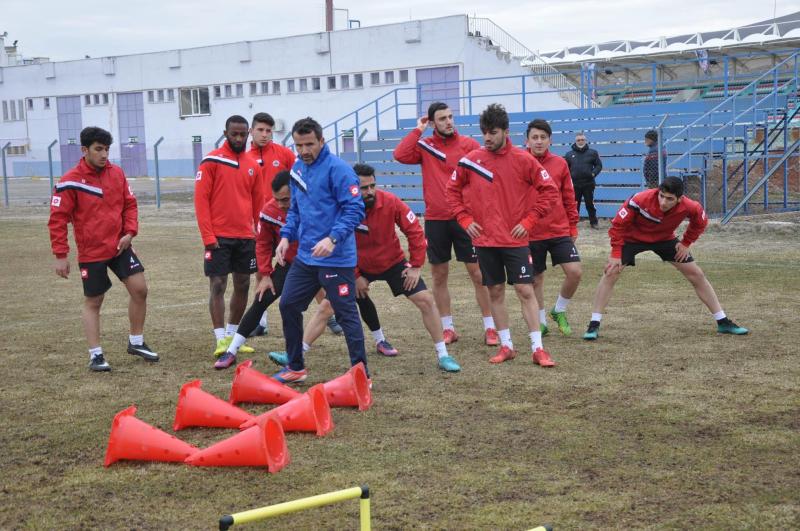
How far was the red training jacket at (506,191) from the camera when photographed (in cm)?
745

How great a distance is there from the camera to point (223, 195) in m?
8.11

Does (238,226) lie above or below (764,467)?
above

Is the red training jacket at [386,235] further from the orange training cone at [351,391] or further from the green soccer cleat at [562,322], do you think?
the green soccer cleat at [562,322]

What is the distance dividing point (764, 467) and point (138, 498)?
320cm

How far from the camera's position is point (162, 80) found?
187ft

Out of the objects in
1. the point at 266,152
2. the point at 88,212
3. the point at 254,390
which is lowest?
the point at 254,390

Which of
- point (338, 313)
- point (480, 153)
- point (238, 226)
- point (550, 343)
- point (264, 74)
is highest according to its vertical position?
point (264, 74)

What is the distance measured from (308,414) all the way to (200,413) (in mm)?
710

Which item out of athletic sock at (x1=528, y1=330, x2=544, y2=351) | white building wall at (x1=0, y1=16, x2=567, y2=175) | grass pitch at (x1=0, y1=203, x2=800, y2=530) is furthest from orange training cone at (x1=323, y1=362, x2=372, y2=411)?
white building wall at (x1=0, y1=16, x2=567, y2=175)

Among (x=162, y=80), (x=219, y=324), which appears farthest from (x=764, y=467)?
(x=162, y=80)

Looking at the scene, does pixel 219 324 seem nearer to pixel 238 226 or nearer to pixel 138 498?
pixel 238 226

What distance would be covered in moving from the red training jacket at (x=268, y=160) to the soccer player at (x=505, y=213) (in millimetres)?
1913

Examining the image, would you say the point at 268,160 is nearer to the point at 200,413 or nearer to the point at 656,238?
the point at 200,413

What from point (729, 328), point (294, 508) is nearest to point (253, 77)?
point (729, 328)
